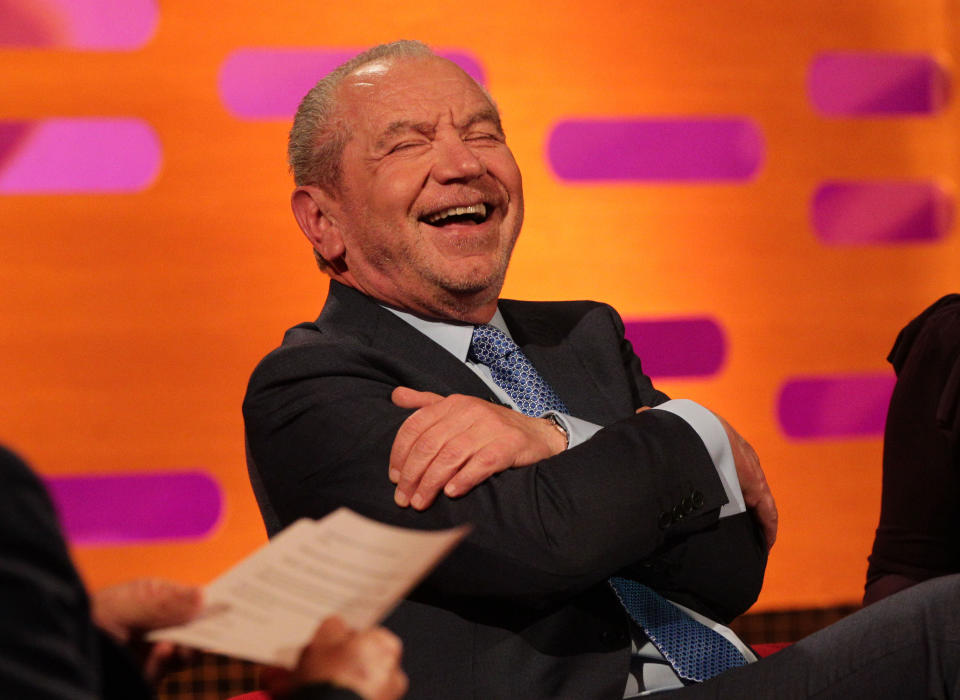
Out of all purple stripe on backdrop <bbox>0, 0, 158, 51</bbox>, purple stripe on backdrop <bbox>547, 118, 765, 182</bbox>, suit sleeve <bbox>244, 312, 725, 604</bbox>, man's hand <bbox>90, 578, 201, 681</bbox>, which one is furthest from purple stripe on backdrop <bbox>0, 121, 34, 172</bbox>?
man's hand <bbox>90, 578, 201, 681</bbox>

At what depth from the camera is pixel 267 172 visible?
2.71 meters

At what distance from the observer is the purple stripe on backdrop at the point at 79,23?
2.58 metres

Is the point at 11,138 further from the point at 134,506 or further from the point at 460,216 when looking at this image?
the point at 460,216

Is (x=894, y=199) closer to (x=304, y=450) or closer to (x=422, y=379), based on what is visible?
(x=422, y=379)

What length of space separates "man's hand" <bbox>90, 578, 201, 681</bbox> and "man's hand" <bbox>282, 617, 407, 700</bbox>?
103mm

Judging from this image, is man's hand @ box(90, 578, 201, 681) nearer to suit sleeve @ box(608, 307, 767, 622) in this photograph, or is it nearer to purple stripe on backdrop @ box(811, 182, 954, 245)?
suit sleeve @ box(608, 307, 767, 622)

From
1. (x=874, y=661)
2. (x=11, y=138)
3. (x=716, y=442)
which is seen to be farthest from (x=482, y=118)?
(x=11, y=138)

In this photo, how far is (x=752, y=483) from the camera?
1.47 metres

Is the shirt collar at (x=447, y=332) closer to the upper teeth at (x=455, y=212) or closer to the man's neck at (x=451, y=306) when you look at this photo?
the man's neck at (x=451, y=306)

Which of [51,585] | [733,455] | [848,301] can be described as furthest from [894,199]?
[51,585]

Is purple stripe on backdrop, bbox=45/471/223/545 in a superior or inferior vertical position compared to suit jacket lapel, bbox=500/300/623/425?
inferior

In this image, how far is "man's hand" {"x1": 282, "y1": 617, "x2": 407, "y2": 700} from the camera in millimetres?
751

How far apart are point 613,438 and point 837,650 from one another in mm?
362

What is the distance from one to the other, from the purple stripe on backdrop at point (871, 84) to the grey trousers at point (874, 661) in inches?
79.0
